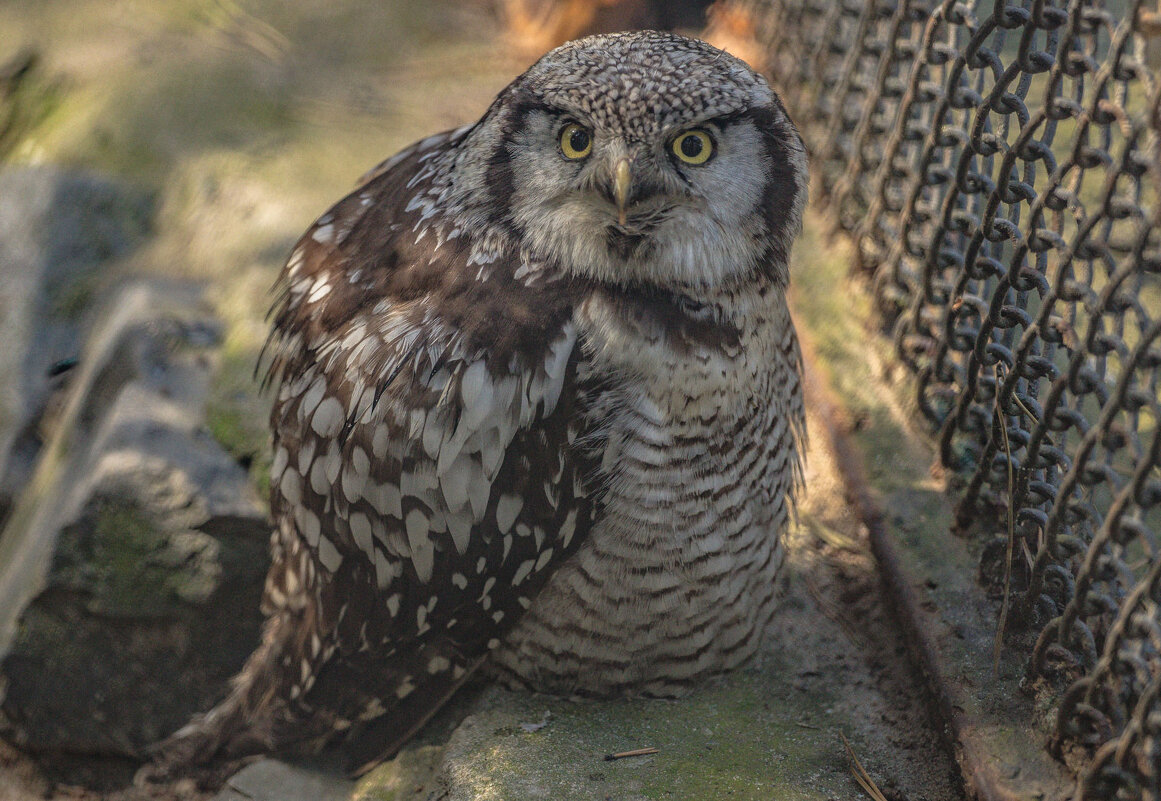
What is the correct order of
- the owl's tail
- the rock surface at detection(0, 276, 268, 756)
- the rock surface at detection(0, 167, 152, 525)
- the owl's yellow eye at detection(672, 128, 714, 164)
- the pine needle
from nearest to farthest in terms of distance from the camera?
the owl's yellow eye at detection(672, 128, 714, 164)
the pine needle
the owl's tail
the rock surface at detection(0, 276, 268, 756)
the rock surface at detection(0, 167, 152, 525)

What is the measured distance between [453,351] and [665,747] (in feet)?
3.44

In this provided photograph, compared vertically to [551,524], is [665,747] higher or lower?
lower

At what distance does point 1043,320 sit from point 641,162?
0.84 meters

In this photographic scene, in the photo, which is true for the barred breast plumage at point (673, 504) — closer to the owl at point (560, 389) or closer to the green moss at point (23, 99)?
the owl at point (560, 389)

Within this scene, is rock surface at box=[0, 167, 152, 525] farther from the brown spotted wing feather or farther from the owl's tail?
the brown spotted wing feather

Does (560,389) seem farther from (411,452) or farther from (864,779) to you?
(864,779)

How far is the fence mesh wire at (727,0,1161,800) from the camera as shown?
173 cm

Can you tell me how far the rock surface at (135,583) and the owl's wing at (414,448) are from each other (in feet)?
2.35

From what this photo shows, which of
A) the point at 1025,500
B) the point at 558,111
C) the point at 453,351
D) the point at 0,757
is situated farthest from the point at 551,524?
the point at 0,757

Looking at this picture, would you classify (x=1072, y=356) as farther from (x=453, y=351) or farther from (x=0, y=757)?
(x=0, y=757)

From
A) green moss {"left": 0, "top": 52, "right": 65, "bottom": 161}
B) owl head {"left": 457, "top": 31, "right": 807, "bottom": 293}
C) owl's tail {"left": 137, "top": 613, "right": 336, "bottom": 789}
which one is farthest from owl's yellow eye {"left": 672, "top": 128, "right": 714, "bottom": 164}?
green moss {"left": 0, "top": 52, "right": 65, "bottom": 161}

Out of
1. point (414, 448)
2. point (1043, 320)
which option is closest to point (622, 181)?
point (414, 448)

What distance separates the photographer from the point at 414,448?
2170 millimetres

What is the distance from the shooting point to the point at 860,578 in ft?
9.27
